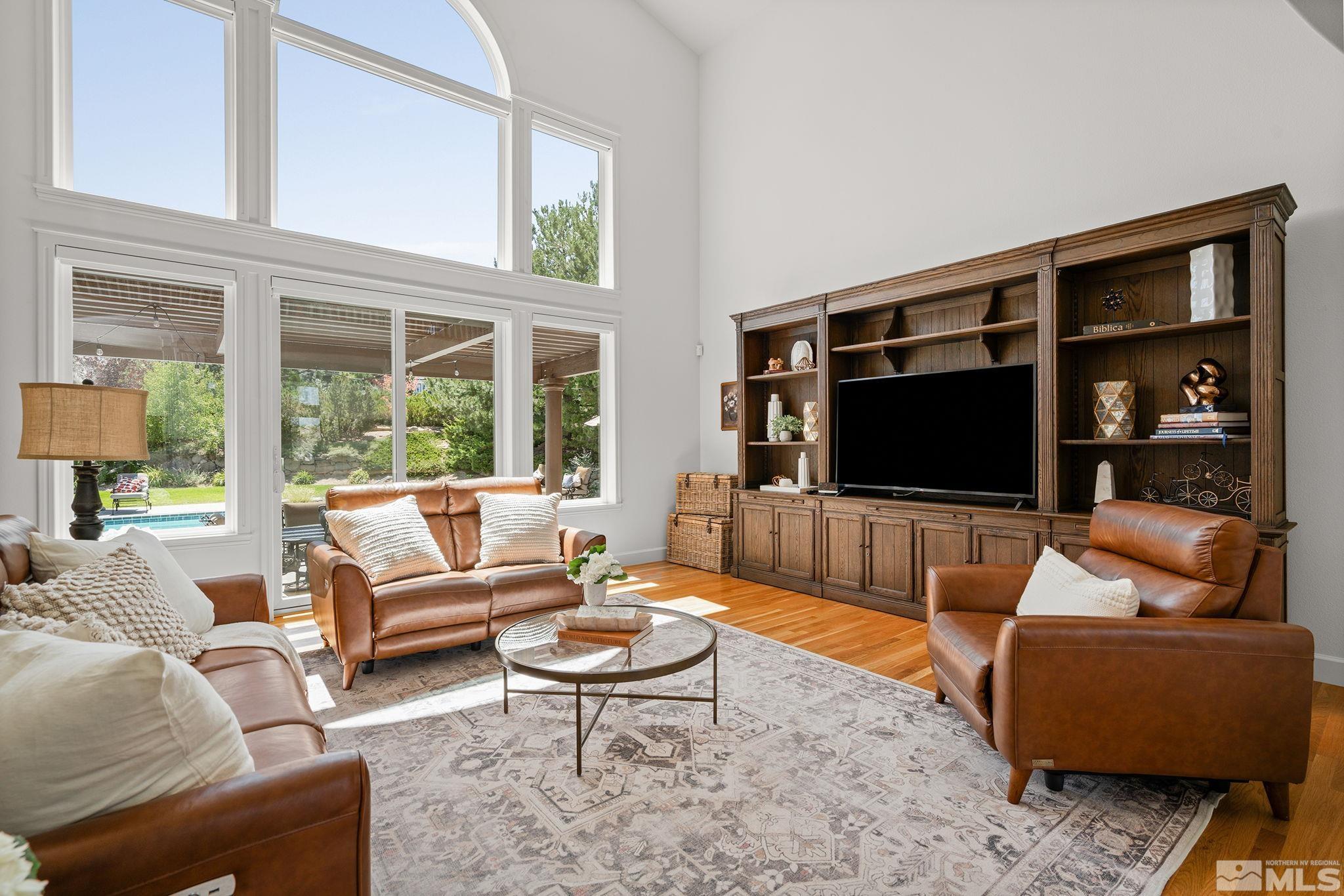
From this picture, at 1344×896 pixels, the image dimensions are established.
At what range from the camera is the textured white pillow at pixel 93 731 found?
94cm

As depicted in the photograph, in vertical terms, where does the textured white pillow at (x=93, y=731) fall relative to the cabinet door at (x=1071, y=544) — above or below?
above

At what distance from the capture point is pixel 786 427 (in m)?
5.54

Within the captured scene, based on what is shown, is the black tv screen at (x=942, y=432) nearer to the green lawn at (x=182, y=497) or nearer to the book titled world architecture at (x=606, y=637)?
the book titled world architecture at (x=606, y=637)

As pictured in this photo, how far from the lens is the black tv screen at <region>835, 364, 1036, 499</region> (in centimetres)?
403

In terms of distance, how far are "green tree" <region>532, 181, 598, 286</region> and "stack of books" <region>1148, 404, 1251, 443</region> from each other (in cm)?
467

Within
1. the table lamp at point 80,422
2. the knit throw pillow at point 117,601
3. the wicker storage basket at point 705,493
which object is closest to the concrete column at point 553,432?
the wicker storage basket at point 705,493

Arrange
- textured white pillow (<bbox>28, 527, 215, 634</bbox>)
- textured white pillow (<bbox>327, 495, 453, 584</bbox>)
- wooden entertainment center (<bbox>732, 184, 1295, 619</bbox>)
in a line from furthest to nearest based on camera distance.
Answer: textured white pillow (<bbox>327, 495, 453, 584</bbox>) → wooden entertainment center (<bbox>732, 184, 1295, 619</bbox>) → textured white pillow (<bbox>28, 527, 215, 634</bbox>)

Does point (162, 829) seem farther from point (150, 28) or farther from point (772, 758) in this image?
point (150, 28)

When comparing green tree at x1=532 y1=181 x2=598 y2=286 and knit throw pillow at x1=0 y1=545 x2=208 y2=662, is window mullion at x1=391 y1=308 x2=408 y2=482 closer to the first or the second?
green tree at x1=532 y1=181 x2=598 y2=286

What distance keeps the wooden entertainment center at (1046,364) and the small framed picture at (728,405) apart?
76 cm

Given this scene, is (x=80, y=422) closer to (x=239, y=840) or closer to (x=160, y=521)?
(x=160, y=521)

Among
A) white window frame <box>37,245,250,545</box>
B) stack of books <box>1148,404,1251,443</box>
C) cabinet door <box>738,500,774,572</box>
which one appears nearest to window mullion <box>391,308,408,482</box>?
white window frame <box>37,245,250,545</box>

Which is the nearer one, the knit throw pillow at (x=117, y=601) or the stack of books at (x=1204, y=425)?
the knit throw pillow at (x=117, y=601)

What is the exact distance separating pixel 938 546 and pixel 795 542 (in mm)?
1252
